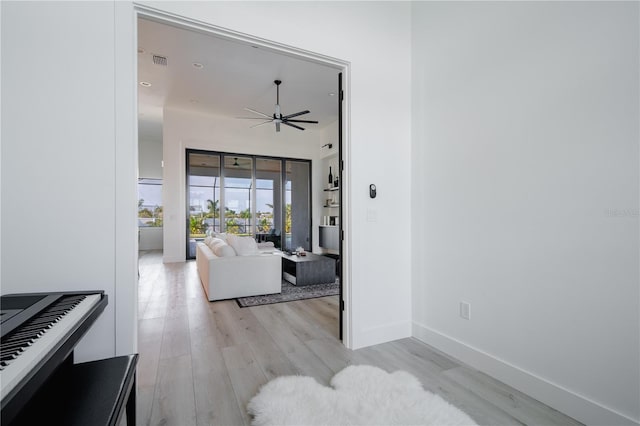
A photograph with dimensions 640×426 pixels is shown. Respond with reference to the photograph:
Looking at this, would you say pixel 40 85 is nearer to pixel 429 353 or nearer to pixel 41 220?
pixel 41 220

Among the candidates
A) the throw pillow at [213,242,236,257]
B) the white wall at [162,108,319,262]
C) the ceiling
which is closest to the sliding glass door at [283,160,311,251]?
the white wall at [162,108,319,262]

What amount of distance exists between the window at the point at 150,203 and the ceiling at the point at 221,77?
12.6 feet

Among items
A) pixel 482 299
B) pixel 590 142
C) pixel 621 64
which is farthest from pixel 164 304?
pixel 621 64

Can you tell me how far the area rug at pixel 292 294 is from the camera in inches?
151

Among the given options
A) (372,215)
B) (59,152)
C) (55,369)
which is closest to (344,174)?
(372,215)

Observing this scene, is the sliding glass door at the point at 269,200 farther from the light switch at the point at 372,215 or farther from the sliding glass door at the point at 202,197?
the light switch at the point at 372,215

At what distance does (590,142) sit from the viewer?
1.60m

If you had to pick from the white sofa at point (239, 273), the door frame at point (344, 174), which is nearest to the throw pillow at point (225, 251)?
the white sofa at point (239, 273)

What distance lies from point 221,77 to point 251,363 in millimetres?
4487

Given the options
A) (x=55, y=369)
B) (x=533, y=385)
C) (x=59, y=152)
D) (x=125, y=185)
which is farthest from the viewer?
(x=533, y=385)

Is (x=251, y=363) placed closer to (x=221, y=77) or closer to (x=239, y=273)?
(x=239, y=273)

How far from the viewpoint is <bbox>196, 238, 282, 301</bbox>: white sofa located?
3.87 m

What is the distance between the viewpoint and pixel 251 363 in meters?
2.23

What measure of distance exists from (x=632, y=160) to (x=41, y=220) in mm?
2831
